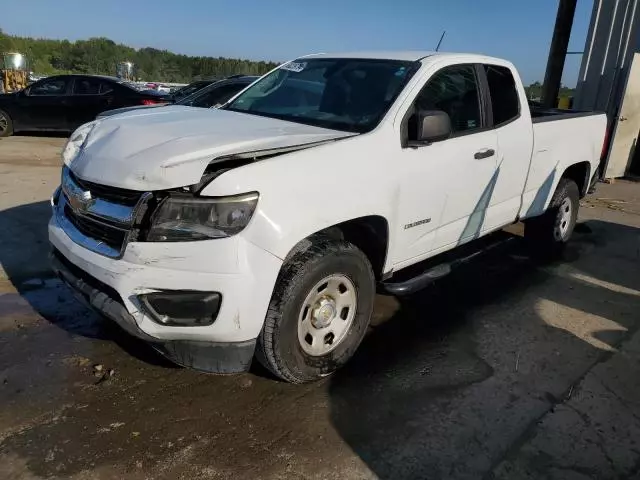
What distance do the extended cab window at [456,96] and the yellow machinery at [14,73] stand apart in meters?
25.4

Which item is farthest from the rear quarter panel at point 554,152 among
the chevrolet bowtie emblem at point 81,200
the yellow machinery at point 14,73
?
the yellow machinery at point 14,73

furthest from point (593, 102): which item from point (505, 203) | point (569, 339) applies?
point (569, 339)

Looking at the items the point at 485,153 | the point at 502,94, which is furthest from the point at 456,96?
the point at 502,94

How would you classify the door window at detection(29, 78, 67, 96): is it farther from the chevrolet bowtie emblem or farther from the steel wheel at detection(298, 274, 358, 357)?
the steel wheel at detection(298, 274, 358, 357)

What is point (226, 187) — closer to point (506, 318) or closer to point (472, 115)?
point (472, 115)

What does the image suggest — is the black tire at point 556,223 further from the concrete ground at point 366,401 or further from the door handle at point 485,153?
the door handle at point 485,153

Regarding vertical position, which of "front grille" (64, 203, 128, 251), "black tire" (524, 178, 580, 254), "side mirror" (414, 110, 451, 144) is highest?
"side mirror" (414, 110, 451, 144)

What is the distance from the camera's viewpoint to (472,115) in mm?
4078

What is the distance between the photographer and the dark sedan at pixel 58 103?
1263cm

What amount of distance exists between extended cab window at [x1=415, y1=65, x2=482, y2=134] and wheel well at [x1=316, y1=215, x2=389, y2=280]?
916mm

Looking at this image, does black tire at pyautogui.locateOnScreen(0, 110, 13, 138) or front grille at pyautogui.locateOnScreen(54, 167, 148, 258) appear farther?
black tire at pyautogui.locateOnScreen(0, 110, 13, 138)

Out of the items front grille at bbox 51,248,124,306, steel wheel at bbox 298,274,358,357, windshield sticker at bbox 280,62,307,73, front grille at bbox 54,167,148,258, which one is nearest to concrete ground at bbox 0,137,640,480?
steel wheel at bbox 298,274,358,357

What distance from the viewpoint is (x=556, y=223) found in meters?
5.63

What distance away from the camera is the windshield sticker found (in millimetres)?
4401
